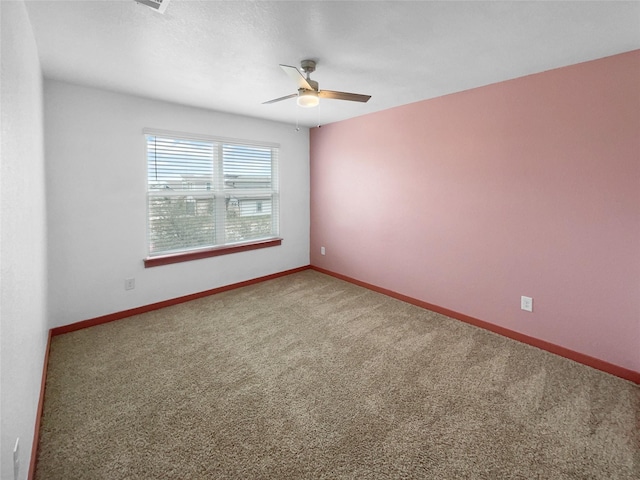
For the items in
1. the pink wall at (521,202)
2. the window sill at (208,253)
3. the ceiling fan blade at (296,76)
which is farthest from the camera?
the window sill at (208,253)

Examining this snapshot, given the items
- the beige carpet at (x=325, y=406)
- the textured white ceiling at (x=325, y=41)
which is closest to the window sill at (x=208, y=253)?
the beige carpet at (x=325, y=406)

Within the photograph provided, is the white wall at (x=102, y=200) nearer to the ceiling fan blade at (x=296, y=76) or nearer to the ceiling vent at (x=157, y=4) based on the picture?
the ceiling vent at (x=157, y=4)

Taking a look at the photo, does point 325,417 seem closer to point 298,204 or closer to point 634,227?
point 634,227

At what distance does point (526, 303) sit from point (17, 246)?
11.6 ft

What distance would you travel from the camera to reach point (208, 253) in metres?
3.87

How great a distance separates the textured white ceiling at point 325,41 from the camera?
170 cm

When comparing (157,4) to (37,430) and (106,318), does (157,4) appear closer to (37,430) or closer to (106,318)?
(37,430)

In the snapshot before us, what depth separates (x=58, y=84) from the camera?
2.76 meters

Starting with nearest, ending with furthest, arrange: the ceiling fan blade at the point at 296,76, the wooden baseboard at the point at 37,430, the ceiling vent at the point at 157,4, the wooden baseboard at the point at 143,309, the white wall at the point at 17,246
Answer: the white wall at the point at 17,246
the wooden baseboard at the point at 37,430
the ceiling vent at the point at 157,4
the ceiling fan blade at the point at 296,76
the wooden baseboard at the point at 143,309

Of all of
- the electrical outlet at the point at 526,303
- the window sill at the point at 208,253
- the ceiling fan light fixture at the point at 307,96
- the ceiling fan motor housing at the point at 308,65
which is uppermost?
the ceiling fan motor housing at the point at 308,65

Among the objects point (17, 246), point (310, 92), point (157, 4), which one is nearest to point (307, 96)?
point (310, 92)

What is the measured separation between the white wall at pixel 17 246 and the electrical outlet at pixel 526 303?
3387 millimetres

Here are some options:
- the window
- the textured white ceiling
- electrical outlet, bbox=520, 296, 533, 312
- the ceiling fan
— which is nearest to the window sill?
the window

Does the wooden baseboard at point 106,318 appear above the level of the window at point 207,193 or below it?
below
